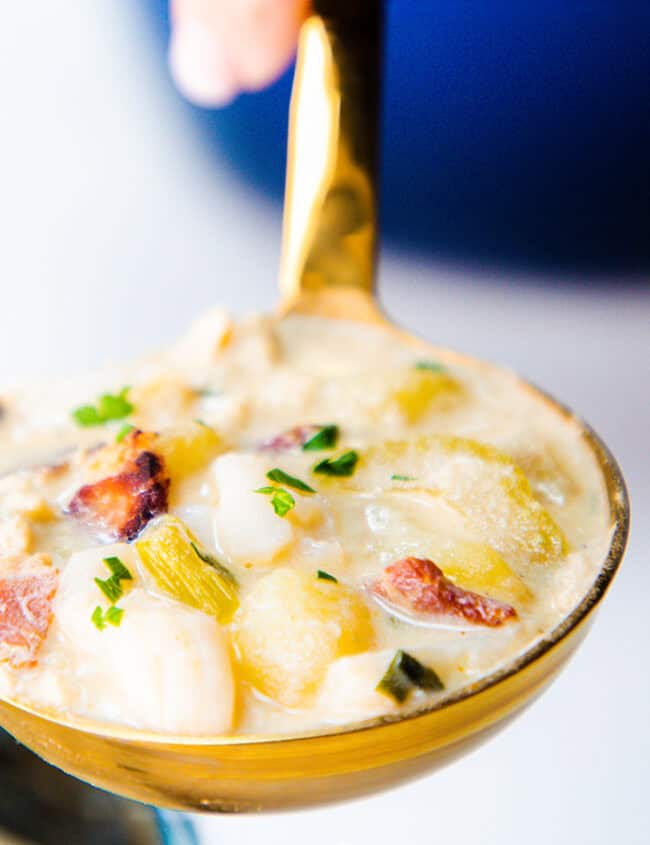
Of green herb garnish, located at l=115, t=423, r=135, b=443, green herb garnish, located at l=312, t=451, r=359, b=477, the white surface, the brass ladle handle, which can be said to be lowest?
the white surface

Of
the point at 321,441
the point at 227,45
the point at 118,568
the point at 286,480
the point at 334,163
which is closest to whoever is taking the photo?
the point at 118,568

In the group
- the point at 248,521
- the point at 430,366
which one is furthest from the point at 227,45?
the point at 248,521

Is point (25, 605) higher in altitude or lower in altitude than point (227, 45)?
lower

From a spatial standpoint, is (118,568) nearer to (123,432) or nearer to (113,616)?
(113,616)

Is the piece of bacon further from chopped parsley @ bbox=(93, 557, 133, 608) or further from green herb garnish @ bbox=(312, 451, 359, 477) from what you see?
green herb garnish @ bbox=(312, 451, 359, 477)

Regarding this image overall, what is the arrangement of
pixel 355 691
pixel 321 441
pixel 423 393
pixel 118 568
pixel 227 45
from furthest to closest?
1. pixel 227 45
2. pixel 423 393
3. pixel 321 441
4. pixel 118 568
5. pixel 355 691

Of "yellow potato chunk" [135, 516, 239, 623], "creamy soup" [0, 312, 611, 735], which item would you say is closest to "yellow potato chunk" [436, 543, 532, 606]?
"creamy soup" [0, 312, 611, 735]

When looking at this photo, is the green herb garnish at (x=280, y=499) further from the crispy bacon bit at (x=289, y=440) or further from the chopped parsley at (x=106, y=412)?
the chopped parsley at (x=106, y=412)

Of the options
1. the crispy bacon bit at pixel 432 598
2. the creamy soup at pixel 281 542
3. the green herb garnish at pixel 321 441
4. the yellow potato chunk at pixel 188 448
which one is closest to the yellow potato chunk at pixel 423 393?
the creamy soup at pixel 281 542
